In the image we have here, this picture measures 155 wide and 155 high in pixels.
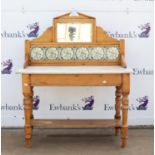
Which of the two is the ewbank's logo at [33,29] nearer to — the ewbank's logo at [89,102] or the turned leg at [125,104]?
the ewbank's logo at [89,102]

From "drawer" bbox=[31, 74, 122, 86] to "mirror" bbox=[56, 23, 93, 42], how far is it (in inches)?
20.5

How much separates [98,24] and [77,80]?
33.8 inches

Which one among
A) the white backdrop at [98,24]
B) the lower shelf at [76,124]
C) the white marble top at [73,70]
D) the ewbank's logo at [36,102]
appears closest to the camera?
the white marble top at [73,70]


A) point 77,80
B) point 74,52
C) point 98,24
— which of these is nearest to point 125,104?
point 77,80

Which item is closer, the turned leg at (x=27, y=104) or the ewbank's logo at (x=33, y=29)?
the turned leg at (x=27, y=104)

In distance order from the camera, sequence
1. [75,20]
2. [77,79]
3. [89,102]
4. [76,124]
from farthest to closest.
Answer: [89,102], [75,20], [76,124], [77,79]

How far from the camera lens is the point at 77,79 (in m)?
3.24

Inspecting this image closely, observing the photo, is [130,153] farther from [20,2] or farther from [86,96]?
[20,2]

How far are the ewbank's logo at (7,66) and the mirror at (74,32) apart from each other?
0.64 m

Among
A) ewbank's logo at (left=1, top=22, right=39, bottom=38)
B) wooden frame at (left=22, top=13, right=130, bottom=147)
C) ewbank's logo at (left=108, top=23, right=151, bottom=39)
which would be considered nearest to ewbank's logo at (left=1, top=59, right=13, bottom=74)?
ewbank's logo at (left=1, top=22, right=39, bottom=38)

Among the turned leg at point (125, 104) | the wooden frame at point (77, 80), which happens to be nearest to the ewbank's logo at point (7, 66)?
the wooden frame at point (77, 80)

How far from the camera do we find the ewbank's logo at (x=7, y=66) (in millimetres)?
3910

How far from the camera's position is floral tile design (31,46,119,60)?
11.9 ft

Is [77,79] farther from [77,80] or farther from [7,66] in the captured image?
[7,66]
